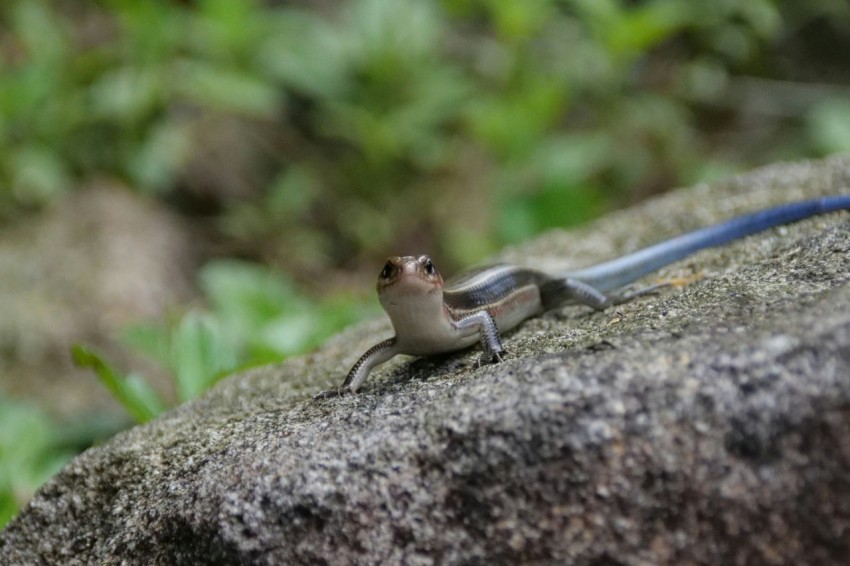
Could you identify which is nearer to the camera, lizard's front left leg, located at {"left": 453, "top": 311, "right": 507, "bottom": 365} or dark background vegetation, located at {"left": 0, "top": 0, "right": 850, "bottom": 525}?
lizard's front left leg, located at {"left": 453, "top": 311, "right": 507, "bottom": 365}

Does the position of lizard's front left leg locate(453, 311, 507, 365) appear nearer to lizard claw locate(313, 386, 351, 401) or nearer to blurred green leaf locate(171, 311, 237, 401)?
lizard claw locate(313, 386, 351, 401)

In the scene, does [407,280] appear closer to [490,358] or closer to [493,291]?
[490,358]

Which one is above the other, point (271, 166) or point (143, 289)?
point (271, 166)

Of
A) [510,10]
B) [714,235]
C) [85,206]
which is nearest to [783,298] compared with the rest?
[714,235]

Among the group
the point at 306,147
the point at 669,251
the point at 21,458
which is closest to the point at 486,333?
the point at 669,251

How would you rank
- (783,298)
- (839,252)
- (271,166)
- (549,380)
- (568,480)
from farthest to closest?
(271,166) < (839,252) < (783,298) < (549,380) < (568,480)

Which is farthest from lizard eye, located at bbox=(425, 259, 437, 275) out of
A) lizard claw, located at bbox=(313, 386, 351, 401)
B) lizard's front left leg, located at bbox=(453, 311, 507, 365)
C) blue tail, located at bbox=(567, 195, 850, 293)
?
blue tail, located at bbox=(567, 195, 850, 293)

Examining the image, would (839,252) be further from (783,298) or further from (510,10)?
(510,10)
